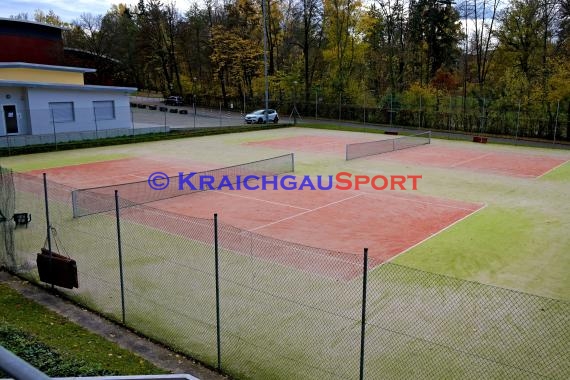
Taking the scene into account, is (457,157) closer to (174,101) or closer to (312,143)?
(312,143)

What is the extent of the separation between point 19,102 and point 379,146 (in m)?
24.9

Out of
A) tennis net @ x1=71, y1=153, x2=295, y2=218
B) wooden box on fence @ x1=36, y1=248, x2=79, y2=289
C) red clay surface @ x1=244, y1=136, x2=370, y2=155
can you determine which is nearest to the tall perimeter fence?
wooden box on fence @ x1=36, y1=248, x2=79, y2=289

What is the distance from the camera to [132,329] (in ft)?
32.7

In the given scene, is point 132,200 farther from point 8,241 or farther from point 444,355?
point 444,355

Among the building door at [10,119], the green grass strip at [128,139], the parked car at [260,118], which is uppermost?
the building door at [10,119]

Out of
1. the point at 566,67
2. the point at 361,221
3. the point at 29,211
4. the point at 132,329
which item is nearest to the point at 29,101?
the point at 29,211

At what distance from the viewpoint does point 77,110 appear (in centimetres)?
4003

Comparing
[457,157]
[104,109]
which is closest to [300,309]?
[457,157]

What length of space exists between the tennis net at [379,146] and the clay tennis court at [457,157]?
700mm

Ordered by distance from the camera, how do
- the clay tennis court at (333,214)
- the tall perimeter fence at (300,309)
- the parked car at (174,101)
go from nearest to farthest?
the tall perimeter fence at (300,309)
the clay tennis court at (333,214)
the parked car at (174,101)

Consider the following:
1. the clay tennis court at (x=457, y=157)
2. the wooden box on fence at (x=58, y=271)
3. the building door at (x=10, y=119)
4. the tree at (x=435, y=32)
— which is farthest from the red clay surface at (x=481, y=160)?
the tree at (x=435, y=32)

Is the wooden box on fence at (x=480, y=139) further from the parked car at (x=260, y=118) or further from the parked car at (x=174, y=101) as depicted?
the parked car at (x=174, y=101)

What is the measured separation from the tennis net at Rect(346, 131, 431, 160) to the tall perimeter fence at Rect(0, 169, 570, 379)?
17.9m

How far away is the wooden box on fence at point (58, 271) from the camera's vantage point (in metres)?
11.1
